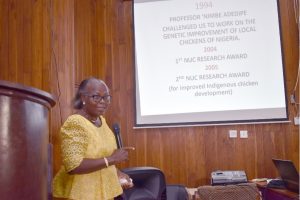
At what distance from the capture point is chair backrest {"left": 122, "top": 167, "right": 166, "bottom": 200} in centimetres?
183

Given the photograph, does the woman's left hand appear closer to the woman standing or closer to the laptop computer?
the woman standing

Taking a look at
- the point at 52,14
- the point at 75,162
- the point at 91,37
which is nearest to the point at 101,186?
the point at 75,162

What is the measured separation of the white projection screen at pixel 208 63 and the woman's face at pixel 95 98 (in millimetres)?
2031

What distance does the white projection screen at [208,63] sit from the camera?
12.1 ft

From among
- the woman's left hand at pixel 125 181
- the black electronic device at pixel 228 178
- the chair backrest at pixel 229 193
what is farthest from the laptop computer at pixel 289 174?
the woman's left hand at pixel 125 181

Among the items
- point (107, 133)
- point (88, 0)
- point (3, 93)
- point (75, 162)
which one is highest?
point (88, 0)

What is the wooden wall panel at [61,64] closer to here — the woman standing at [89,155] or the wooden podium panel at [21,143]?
the woman standing at [89,155]

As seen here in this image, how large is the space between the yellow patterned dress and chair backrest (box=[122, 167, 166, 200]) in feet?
0.41

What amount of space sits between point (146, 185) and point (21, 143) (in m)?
1.01

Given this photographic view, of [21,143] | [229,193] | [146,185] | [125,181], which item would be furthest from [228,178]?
[21,143]

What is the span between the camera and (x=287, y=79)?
369 centimetres

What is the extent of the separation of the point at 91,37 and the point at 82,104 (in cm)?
220

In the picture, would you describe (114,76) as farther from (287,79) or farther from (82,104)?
(82,104)

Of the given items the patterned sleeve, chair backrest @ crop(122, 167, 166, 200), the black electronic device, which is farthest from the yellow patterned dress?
the black electronic device
